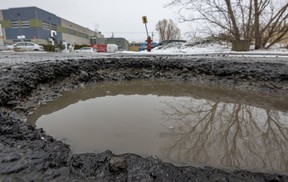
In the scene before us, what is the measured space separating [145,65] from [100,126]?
16.3 feet

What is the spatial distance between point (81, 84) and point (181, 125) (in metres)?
4.15

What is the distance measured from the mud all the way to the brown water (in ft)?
1.84

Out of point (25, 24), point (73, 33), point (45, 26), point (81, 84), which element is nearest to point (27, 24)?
point (25, 24)

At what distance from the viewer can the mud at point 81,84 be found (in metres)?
1.53

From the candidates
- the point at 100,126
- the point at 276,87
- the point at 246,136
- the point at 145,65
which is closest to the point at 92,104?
the point at 100,126

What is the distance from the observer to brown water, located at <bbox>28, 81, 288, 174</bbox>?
7.93ft

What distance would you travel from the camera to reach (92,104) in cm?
458

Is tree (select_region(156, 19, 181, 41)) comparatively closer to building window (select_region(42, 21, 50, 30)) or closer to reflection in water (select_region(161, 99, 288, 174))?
building window (select_region(42, 21, 50, 30))

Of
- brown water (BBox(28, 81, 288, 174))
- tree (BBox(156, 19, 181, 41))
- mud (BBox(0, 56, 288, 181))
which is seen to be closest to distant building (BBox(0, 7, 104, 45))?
tree (BBox(156, 19, 181, 41))

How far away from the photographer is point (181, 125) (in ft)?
11.0

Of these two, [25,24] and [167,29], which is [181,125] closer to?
[25,24]

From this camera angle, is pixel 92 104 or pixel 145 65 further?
pixel 145 65

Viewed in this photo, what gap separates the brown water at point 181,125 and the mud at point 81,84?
22.1 inches

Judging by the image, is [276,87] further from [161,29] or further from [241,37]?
[161,29]
